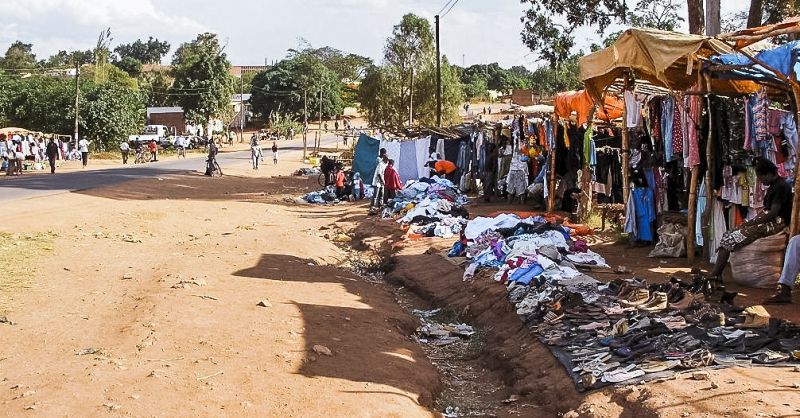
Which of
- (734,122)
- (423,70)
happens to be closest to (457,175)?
(734,122)

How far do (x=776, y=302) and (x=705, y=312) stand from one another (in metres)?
0.97

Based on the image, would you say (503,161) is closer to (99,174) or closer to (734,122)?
(734,122)

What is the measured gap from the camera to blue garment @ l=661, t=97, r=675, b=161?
10.7 meters

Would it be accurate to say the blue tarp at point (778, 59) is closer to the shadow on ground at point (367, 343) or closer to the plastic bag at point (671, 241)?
the plastic bag at point (671, 241)

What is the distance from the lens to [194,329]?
326 inches

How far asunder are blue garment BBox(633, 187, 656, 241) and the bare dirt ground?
0.34 meters

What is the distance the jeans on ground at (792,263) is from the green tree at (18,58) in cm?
7418

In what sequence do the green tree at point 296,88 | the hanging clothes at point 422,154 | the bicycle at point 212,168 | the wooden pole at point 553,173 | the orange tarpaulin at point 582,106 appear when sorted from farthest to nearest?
the green tree at point 296,88 → the bicycle at point 212,168 → the hanging clothes at point 422,154 → the wooden pole at point 553,173 → the orange tarpaulin at point 582,106

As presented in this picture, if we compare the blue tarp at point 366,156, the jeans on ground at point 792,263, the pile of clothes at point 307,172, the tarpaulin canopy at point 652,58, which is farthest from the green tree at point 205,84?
the jeans on ground at point 792,263

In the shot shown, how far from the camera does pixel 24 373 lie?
6.68 m

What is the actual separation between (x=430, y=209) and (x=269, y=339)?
9.14m

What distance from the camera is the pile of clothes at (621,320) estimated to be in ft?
20.6

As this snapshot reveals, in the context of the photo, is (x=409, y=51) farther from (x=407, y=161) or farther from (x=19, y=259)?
(x=19, y=259)

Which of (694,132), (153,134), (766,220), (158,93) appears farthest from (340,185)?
(158,93)
